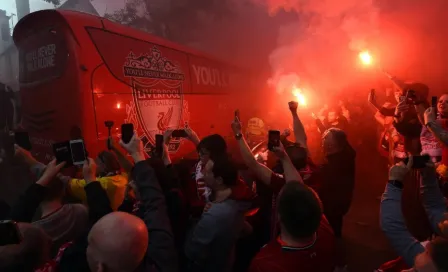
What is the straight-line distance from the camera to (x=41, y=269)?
A: 5.90ft

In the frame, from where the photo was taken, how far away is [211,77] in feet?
29.2

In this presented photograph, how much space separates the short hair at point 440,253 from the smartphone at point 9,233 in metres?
1.83

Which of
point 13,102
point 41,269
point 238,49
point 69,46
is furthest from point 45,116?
point 238,49

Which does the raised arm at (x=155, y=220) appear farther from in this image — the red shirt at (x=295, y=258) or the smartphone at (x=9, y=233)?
the smartphone at (x=9, y=233)

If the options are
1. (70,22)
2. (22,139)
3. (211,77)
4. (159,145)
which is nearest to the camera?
(22,139)

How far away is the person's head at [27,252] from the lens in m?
1.64

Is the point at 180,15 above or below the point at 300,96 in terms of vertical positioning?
above

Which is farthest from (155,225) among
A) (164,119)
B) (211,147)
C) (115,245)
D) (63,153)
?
(164,119)

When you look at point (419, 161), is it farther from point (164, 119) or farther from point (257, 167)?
point (164, 119)

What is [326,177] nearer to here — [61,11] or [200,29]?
[61,11]

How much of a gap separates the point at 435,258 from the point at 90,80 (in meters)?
4.97

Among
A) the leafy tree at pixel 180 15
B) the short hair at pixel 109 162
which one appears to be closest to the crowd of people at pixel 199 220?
the short hair at pixel 109 162

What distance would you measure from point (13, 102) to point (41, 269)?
752 centimetres

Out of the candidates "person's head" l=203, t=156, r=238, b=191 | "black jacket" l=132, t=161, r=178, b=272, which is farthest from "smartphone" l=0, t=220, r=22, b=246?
"person's head" l=203, t=156, r=238, b=191
